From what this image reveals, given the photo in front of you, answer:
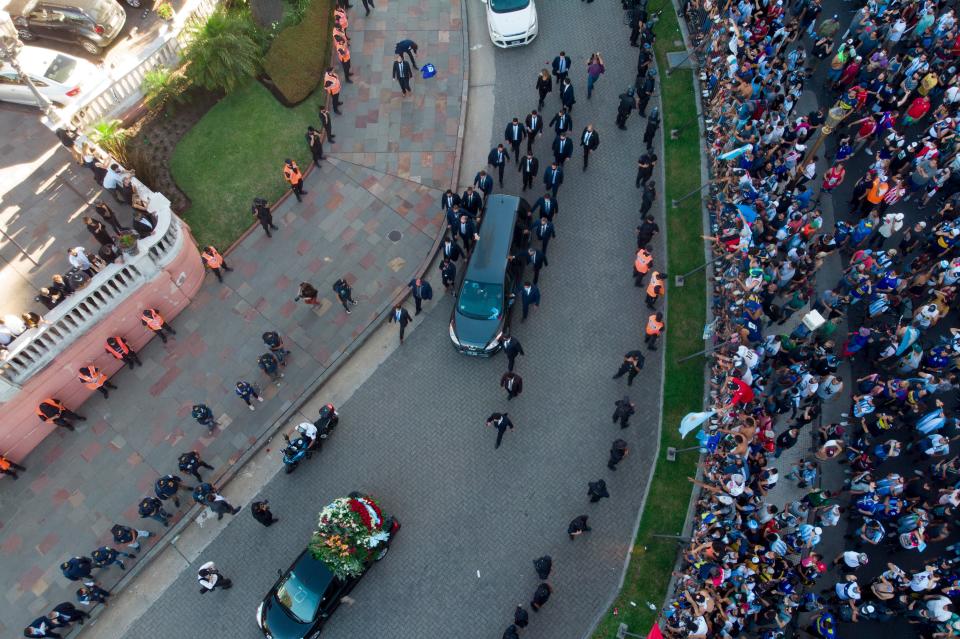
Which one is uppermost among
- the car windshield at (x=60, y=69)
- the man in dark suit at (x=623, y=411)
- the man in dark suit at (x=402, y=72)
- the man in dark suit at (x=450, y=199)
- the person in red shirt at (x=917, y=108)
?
the person in red shirt at (x=917, y=108)

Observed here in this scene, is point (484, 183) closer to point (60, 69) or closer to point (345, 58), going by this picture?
point (345, 58)

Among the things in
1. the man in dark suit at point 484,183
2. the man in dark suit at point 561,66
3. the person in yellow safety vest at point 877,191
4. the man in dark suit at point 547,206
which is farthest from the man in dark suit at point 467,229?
the person in yellow safety vest at point 877,191

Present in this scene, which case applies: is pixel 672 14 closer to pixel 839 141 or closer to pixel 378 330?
pixel 839 141

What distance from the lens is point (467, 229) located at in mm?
18812

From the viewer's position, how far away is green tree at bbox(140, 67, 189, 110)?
815 inches

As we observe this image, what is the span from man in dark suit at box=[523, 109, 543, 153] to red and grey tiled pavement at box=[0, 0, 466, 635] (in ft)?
8.43

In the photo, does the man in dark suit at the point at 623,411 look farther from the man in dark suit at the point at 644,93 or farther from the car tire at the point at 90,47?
the car tire at the point at 90,47

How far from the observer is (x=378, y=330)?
1925 centimetres

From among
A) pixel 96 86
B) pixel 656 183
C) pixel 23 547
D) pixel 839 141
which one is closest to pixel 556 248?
pixel 656 183

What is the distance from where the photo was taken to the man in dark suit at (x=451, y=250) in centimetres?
1867

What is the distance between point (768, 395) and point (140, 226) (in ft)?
56.7

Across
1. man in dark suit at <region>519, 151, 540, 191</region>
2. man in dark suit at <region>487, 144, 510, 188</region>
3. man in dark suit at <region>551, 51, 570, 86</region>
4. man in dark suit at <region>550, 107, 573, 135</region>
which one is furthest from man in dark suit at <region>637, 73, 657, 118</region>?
man in dark suit at <region>487, 144, 510, 188</region>

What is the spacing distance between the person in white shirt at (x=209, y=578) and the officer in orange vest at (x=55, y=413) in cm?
575

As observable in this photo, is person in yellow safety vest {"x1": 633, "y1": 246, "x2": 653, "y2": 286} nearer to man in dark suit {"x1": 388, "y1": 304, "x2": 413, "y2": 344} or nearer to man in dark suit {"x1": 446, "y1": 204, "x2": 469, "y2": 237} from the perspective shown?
man in dark suit {"x1": 446, "y1": 204, "x2": 469, "y2": 237}
